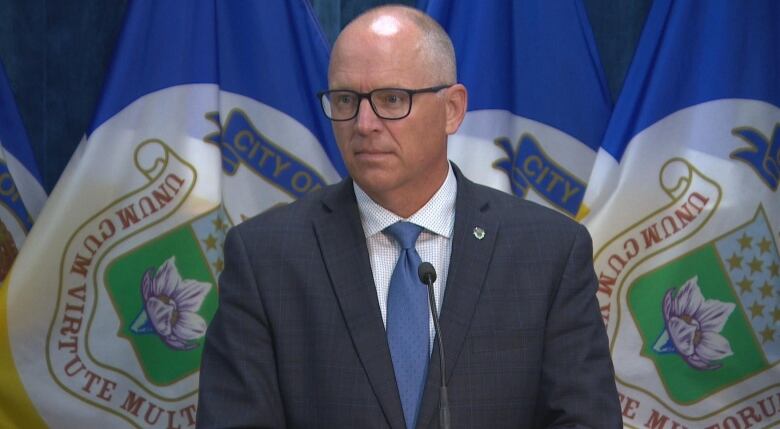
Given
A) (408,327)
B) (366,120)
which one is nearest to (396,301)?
(408,327)

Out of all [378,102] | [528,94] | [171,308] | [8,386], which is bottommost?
[8,386]

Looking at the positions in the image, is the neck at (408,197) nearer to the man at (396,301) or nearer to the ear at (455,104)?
the man at (396,301)

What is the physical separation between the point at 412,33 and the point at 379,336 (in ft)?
1.78

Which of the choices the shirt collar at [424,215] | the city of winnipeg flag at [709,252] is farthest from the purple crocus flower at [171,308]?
the shirt collar at [424,215]

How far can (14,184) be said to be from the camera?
133 inches

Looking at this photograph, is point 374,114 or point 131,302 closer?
point 374,114

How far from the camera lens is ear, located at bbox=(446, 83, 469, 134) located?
209 centimetres

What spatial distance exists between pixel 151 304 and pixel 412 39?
1598mm

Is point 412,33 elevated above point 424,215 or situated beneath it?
elevated above

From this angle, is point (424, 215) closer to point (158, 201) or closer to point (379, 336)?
point (379, 336)

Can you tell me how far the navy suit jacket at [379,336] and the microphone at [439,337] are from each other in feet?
0.30

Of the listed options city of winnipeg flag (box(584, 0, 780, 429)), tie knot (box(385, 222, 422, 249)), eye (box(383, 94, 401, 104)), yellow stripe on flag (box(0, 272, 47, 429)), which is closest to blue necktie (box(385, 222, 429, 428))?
tie knot (box(385, 222, 422, 249))

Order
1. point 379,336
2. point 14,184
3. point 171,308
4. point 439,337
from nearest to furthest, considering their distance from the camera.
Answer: point 439,337, point 379,336, point 171,308, point 14,184

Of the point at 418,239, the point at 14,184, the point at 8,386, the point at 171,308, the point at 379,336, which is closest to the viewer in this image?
the point at 379,336
